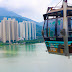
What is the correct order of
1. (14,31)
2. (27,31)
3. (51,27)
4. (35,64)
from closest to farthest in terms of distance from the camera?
Result: (51,27)
(35,64)
(14,31)
(27,31)

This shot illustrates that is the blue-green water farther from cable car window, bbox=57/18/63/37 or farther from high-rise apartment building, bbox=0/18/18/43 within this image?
high-rise apartment building, bbox=0/18/18/43

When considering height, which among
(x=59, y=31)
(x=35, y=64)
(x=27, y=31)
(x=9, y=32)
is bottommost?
(x=35, y=64)

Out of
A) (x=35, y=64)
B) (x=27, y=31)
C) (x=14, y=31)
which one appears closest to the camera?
(x=35, y=64)

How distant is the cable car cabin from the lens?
3381mm

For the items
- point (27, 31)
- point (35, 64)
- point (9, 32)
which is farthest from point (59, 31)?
point (27, 31)

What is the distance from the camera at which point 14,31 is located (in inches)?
1940

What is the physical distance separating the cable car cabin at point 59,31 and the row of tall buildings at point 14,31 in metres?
42.5

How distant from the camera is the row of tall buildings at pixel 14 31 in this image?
4712 cm

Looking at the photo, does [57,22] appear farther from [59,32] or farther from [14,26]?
[14,26]

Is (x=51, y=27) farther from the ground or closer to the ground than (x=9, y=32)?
closer to the ground

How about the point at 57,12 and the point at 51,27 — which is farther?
the point at 51,27

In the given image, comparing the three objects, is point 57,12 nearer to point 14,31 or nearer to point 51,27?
point 51,27

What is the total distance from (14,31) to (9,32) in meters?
1.52

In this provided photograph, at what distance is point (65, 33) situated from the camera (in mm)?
3369
